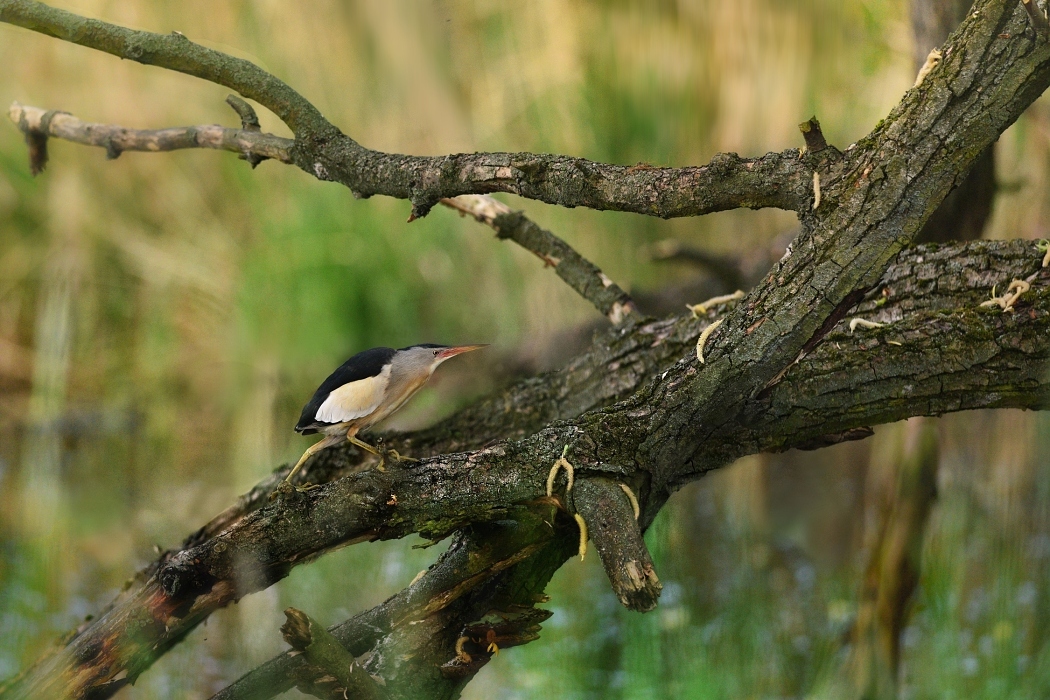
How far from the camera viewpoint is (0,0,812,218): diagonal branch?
20.6 inches

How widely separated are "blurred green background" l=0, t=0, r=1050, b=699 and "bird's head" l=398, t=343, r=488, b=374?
0.42 m

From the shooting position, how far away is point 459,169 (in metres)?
0.59

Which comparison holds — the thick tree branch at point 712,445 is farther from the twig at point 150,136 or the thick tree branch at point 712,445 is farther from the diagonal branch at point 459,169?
the twig at point 150,136

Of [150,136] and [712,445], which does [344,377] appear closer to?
[712,445]

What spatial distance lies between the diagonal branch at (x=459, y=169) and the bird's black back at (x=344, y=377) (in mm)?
108

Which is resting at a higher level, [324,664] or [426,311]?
[426,311]

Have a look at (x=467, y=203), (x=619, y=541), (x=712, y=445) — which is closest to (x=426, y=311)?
(x=467, y=203)

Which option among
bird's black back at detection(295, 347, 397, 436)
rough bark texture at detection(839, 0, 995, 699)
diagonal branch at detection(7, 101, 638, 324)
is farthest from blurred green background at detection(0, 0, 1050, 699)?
bird's black back at detection(295, 347, 397, 436)

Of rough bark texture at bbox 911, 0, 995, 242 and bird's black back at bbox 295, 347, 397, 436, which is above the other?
rough bark texture at bbox 911, 0, 995, 242

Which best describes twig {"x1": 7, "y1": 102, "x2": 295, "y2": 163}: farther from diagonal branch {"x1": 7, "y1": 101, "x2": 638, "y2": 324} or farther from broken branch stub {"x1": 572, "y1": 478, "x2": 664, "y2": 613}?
broken branch stub {"x1": 572, "y1": 478, "x2": 664, "y2": 613}

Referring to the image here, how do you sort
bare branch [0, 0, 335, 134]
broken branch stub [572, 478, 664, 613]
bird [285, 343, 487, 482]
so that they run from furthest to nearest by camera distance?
1. bare branch [0, 0, 335, 134]
2. bird [285, 343, 487, 482]
3. broken branch stub [572, 478, 664, 613]

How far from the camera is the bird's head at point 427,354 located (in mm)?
616

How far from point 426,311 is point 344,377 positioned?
0.88m

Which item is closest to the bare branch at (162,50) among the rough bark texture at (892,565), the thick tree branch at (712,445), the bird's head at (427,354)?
the bird's head at (427,354)
